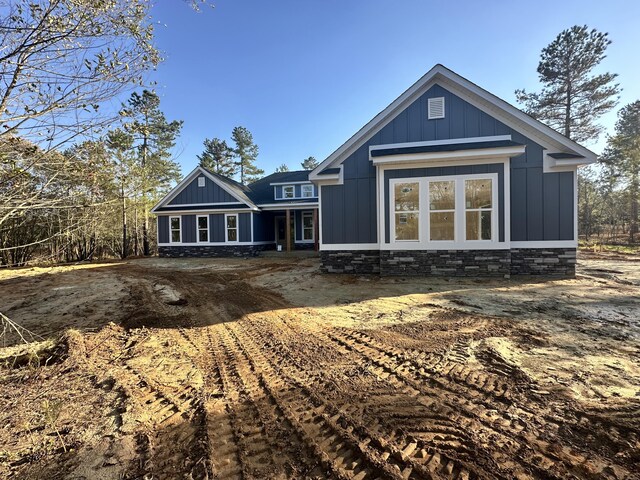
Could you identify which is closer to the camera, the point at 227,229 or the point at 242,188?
the point at 227,229

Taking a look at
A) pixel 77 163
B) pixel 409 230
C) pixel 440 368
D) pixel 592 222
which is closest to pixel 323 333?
pixel 440 368

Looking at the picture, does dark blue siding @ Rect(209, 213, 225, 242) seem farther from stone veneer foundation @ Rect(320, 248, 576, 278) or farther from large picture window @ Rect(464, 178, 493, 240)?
large picture window @ Rect(464, 178, 493, 240)

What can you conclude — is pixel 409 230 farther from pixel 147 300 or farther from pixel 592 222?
pixel 592 222

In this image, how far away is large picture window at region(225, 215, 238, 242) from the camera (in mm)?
17219

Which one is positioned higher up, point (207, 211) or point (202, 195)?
point (202, 195)

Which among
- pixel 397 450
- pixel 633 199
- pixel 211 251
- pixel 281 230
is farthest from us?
pixel 633 199

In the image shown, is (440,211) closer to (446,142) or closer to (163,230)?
(446,142)

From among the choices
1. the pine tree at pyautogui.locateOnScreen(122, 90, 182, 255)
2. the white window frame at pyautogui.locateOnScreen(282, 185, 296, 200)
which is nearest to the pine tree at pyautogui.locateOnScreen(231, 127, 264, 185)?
the pine tree at pyautogui.locateOnScreen(122, 90, 182, 255)

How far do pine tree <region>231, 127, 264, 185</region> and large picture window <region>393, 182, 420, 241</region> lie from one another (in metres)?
31.4

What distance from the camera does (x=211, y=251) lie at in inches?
683

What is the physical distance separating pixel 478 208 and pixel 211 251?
14.3 meters

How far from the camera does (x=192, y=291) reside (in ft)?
24.9

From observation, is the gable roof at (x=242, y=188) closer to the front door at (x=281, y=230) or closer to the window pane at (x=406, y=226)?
the front door at (x=281, y=230)

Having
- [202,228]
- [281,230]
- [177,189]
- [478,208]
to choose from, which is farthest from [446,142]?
[177,189]
